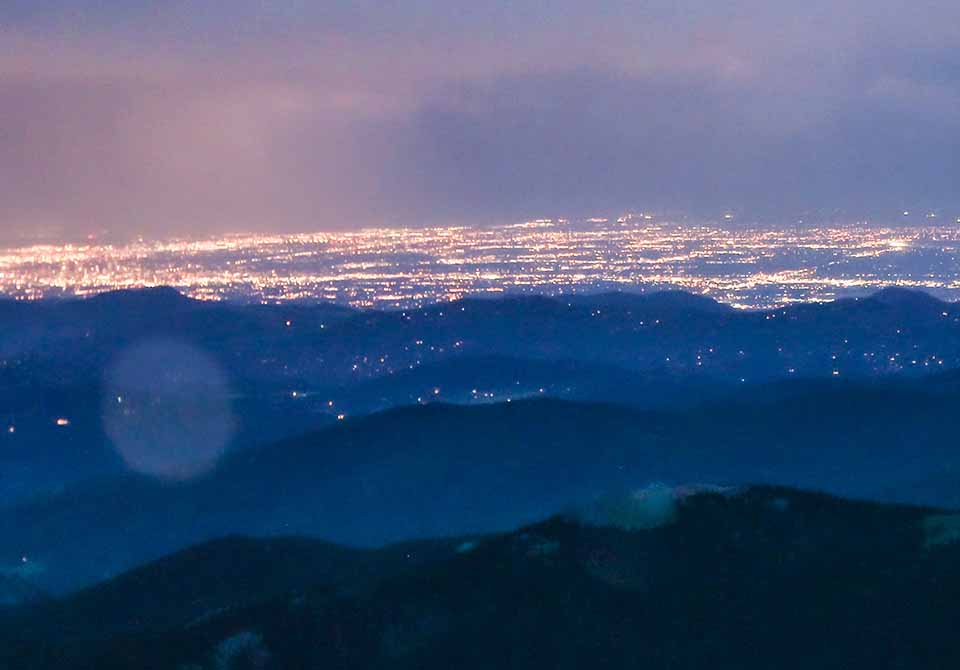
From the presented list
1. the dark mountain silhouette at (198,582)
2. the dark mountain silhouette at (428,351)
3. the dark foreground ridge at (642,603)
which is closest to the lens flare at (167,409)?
the dark mountain silhouette at (428,351)

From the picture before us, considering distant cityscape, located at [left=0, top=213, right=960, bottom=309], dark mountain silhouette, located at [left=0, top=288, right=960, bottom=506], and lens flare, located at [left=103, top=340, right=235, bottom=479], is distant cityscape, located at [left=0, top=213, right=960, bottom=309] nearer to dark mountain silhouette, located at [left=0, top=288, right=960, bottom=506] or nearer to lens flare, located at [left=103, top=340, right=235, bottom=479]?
dark mountain silhouette, located at [left=0, top=288, right=960, bottom=506]

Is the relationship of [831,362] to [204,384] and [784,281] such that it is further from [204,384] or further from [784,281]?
[204,384]

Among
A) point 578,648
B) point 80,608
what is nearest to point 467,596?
point 578,648

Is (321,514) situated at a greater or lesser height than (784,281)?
lesser

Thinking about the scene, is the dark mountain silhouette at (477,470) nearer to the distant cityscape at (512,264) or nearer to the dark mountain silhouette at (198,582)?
the dark mountain silhouette at (198,582)

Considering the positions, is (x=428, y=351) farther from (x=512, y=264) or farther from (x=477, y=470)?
(x=512, y=264)

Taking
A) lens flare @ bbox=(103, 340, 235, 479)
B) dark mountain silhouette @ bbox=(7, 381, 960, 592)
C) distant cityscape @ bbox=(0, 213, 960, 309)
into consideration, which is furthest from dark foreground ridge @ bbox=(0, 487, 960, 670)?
distant cityscape @ bbox=(0, 213, 960, 309)
